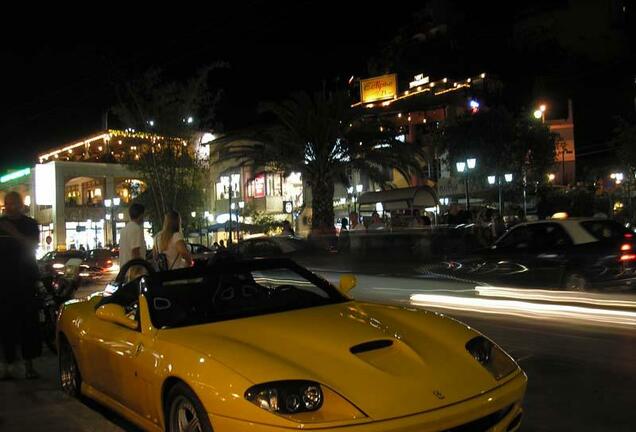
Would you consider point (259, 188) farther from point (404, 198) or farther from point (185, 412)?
point (185, 412)

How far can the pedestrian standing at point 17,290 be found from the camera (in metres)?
6.60

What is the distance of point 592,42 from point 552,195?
2565 cm

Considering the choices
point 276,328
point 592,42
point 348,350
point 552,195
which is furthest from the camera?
point 592,42

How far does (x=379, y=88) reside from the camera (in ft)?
176

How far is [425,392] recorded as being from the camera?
329 centimetres

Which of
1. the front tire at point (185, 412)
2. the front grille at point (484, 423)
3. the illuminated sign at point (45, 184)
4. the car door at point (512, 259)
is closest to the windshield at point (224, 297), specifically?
the front tire at point (185, 412)

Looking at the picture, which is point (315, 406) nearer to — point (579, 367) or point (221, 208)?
point (579, 367)

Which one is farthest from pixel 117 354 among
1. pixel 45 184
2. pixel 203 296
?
pixel 45 184

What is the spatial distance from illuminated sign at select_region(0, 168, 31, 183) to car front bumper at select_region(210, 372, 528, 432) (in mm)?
57849

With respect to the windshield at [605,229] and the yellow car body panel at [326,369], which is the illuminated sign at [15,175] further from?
the yellow car body panel at [326,369]

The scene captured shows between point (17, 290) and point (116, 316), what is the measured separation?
9.01 feet

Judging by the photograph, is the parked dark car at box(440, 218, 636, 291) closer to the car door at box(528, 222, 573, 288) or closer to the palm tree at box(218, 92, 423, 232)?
the car door at box(528, 222, 573, 288)

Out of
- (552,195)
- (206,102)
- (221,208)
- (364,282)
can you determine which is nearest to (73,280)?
(364,282)

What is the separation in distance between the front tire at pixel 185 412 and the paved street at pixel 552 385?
1.40m
